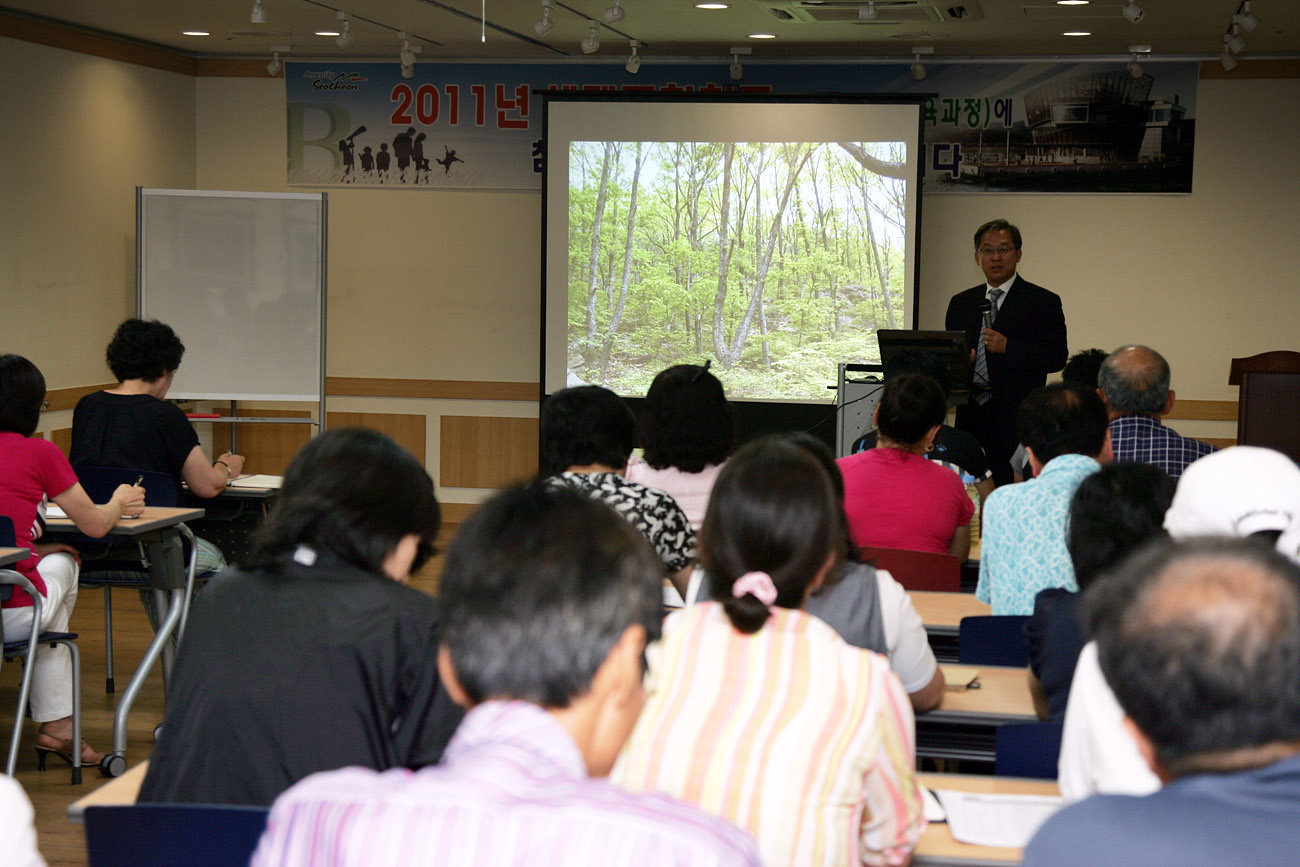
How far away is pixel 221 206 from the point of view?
7355mm

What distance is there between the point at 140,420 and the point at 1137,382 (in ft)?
10.9

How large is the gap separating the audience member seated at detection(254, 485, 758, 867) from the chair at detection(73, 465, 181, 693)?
3446mm

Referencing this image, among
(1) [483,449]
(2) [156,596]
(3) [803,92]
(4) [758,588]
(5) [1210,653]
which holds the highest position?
(3) [803,92]

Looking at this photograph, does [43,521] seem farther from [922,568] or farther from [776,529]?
[776,529]

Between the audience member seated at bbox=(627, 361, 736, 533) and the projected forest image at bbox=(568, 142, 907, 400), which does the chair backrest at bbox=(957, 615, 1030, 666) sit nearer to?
the audience member seated at bbox=(627, 361, 736, 533)

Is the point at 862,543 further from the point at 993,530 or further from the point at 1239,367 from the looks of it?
the point at 1239,367

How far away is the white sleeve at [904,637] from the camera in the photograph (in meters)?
2.19

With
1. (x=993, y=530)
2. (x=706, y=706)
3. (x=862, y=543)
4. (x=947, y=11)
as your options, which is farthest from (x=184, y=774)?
(x=947, y=11)

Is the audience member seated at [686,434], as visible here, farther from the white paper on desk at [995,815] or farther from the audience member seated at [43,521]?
the white paper on desk at [995,815]

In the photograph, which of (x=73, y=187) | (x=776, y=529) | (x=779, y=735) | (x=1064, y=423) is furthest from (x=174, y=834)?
(x=73, y=187)

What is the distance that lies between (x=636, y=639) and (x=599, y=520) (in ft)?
0.36

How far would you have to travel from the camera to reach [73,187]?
23.1ft

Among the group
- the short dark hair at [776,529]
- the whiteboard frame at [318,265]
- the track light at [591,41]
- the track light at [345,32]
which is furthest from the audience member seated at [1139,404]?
the whiteboard frame at [318,265]

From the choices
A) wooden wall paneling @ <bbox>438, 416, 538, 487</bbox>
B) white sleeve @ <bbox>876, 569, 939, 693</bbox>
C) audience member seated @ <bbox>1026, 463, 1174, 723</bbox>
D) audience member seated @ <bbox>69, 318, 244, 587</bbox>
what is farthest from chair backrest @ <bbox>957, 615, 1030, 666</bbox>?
wooden wall paneling @ <bbox>438, 416, 538, 487</bbox>
